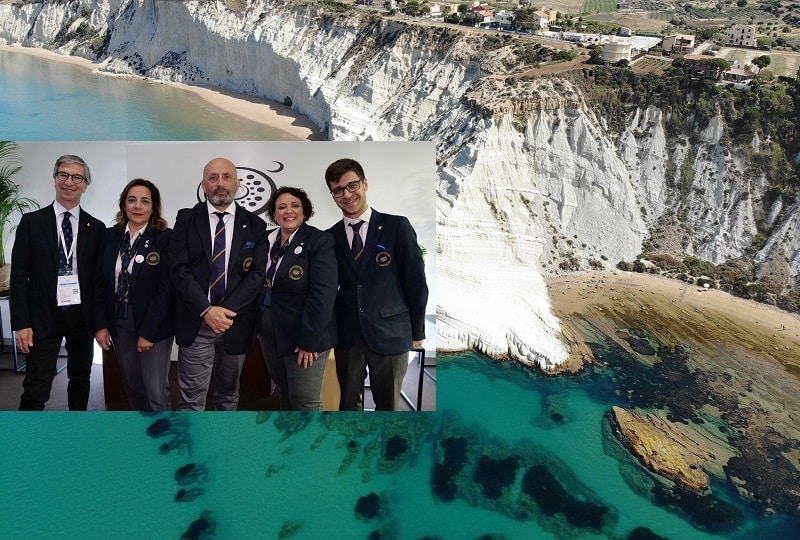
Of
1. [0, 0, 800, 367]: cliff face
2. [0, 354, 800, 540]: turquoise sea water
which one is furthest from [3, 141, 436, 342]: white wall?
[0, 0, 800, 367]: cliff face

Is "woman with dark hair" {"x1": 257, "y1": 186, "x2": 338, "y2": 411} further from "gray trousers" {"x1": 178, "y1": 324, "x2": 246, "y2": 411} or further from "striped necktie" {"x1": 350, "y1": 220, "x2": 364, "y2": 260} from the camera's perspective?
"gray trousers" {"x1": 178, "y1": 324, "x2": 246, "y2": 411}

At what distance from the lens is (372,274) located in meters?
4.52

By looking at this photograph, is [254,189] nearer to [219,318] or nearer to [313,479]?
[219,318]

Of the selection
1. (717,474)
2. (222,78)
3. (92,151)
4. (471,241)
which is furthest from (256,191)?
(222,78)

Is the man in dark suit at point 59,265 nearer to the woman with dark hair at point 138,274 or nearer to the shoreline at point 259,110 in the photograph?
the woman with dark hair at point 138,274

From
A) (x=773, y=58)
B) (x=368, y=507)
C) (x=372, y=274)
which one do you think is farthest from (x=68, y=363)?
(x=773, y=58)

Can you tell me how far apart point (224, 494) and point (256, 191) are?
2.50 metres

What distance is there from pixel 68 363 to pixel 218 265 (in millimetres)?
1253

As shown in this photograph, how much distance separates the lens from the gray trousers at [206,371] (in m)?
4.57

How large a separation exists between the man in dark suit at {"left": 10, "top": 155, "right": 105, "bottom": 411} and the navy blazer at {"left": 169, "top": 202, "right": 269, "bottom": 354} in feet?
1.74

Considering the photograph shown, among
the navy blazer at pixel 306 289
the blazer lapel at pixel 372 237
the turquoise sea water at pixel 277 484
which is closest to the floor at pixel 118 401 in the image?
the navy blazer at pixel 306 289

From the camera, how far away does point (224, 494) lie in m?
5.48

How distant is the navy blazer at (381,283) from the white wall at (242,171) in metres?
0.13

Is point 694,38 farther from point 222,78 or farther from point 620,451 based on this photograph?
point 222,78
